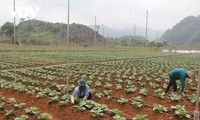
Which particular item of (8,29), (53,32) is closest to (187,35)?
(53,32)

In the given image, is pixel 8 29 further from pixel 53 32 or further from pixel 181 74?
pixel 181 74

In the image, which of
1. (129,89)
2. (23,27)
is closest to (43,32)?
(23,27)

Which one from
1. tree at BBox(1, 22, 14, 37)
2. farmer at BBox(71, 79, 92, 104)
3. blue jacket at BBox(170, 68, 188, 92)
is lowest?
farmer at BBox(71, 79, 92, 104)

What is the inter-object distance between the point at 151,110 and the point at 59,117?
296 cm

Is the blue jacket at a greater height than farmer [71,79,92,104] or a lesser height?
greater

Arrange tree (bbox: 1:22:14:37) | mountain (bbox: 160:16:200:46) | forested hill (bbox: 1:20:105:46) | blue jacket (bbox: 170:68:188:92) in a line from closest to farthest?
blue jacket (bbox: 170:68:188:92), tree (bbox: 1:22:14:37), forested hill (bbox: 1:20:105:46), mountain (bbox: 160:16:200:46)

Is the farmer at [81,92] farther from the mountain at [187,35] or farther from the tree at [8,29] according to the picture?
the mountain at [187,35]

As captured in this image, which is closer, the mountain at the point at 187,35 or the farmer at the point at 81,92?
the farmer at the point at 81,92

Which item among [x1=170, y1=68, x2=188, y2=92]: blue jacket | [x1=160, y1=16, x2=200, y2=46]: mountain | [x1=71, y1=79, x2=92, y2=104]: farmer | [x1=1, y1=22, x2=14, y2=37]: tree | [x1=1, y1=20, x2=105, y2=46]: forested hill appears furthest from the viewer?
[x1=160, y1=16, x2=200, y2=46]: mountain

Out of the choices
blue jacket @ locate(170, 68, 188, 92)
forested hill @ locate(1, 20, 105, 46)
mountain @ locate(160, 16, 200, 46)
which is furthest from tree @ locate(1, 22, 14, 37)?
mountain @ locate(160, 16, 200, 46)

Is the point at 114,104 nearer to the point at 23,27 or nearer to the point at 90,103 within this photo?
the point at 90,103

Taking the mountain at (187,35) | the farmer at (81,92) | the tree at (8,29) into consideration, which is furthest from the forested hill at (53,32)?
the farmer at (81,92)

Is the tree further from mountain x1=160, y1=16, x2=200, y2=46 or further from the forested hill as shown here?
mountain x1=160, y1=16, x2=200, y2=46

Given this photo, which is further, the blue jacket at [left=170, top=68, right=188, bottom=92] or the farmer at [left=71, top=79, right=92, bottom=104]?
the blue jacket at [left=170, top=68, right=188, bottom=92]
